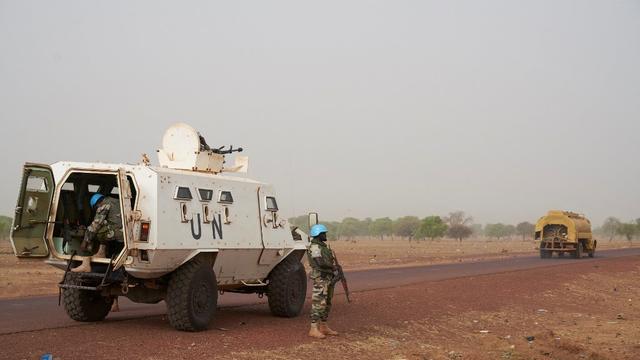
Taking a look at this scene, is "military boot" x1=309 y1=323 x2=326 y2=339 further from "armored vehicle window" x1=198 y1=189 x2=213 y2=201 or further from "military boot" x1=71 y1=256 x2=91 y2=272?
"military boot" x1=71 y1=256 x2=91 y2=272

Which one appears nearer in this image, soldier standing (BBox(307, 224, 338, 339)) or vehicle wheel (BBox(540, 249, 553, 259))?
soldier standing (BBox(307, 224, 338, 339))

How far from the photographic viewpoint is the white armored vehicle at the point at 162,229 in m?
10.1

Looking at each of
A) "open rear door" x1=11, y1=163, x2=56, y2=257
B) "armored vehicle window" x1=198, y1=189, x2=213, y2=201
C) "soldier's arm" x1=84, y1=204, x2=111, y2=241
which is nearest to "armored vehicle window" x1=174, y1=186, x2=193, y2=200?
"armored vehicle window" x1=198, y1=189, x2=213, y2=201

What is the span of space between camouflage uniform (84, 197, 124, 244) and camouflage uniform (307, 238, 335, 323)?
291 centimetres

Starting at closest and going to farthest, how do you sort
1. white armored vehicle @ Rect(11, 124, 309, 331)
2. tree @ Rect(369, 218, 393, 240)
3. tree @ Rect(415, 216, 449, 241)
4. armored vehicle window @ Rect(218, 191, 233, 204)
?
white armored vehicle @ Rect(11, 124, 309, 331) → armored vehicle window @ Rect(218, 191, 233, 204) → tree @ Rect(415, 216, 449, 241) → tree @ Rect(369, 218, 393, 240)

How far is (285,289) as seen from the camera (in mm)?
13055

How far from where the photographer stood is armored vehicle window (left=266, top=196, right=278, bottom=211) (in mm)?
12933

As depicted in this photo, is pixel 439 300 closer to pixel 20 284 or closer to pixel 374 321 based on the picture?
pixel 374 321

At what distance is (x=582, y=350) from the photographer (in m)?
11.7

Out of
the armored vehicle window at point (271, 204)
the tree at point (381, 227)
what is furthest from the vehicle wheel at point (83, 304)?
the tree at point (381, 227)

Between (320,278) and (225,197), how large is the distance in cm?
210

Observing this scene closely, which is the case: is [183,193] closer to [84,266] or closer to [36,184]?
[84,266]

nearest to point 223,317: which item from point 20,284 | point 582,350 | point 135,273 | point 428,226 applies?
point 135,273

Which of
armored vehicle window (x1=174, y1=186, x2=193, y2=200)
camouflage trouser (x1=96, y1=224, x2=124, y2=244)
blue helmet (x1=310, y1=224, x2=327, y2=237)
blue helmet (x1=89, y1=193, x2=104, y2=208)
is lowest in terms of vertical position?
camouflage trouser (x1=96, y1=224, x2=124, y2=244)
